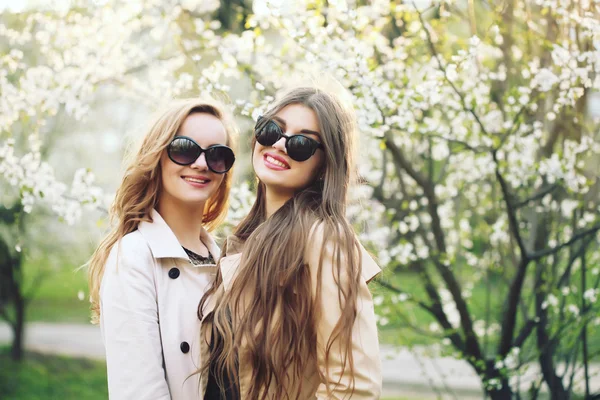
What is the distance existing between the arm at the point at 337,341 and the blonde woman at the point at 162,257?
1.70 feet

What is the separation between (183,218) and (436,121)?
8.99 ft

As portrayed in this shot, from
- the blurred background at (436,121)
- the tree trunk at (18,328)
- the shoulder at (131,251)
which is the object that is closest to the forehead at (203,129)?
the blurred background at (436,121)

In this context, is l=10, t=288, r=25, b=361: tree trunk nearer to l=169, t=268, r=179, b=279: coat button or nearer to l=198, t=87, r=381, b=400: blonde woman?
l=169, t=268, r=179, b=279: coat button

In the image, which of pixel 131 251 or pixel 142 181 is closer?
pixel 131 251

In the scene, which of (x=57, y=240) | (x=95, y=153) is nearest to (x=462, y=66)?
(x=57, y=240)

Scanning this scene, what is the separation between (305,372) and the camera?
87.8 inches

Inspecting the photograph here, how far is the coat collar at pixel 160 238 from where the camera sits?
2.40 metres

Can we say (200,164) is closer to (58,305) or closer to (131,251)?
(131,251)

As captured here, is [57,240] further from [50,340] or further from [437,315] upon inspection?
[437,315]

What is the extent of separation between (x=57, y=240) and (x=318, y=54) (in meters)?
7.22

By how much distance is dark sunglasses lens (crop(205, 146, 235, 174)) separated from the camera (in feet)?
8.32

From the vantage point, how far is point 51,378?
930 cm

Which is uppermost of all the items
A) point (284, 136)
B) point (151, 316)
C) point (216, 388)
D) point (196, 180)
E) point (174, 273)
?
point (284, 136)

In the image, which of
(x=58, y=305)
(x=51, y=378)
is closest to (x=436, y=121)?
(x=51, y=378)
